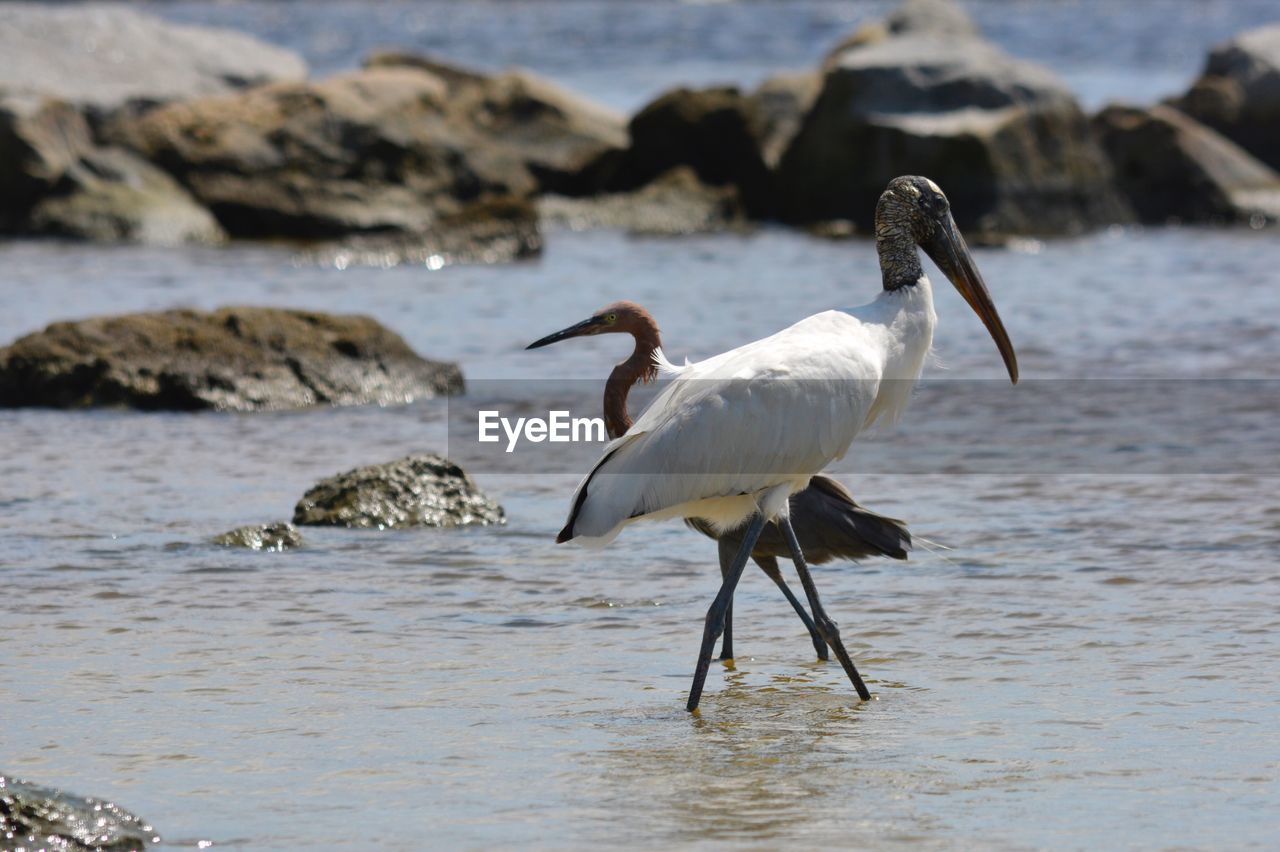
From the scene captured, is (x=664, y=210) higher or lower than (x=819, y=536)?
higher

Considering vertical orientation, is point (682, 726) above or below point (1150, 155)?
below

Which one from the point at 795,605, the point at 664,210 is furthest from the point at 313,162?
the point at 795,605

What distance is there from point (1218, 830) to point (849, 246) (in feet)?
51.8

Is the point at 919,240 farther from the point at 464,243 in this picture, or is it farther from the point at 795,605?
the point at 464,243

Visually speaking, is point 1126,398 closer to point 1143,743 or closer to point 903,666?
point 903,666

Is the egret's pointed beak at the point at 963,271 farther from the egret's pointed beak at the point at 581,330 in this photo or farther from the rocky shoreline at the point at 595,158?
the rocky shoreline at the point at 595,158

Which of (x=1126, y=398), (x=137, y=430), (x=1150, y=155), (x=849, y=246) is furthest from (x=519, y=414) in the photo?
(x=1150, y=155)

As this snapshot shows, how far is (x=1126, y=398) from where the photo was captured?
40.4ft

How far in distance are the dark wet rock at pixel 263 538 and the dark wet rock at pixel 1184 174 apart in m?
16.3

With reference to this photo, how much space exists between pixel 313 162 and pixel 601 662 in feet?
51.4

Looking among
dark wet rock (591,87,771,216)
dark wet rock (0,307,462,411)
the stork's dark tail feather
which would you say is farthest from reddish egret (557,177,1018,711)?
dark wet rock (591,87,771,216)

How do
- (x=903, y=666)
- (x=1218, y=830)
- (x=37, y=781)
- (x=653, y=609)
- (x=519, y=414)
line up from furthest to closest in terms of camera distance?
(x=519, y=414) → (x=653, y=609) → (x=903, y=666) → (x=37, y=781) → (x=1218, y=830)

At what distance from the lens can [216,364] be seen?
38.7 feet

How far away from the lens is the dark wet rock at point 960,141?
67.7 feet
